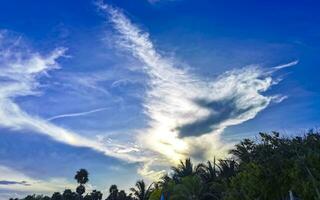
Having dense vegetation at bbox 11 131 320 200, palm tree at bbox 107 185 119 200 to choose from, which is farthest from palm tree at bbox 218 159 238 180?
palm tree at bbox 107 185 119 200

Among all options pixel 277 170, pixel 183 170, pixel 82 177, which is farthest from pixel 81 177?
pixel 277 170

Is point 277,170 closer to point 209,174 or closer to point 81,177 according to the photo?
point 209,174

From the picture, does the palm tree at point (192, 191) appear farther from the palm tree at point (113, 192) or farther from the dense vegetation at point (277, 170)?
the palm tree at point (113, 192)

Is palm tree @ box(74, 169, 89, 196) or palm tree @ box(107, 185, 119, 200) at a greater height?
palm tree @ box(74, 169, 89, 196)

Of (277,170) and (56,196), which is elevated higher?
(56,196)

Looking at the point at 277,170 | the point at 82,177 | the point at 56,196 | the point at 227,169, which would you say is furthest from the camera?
the point at 82,177

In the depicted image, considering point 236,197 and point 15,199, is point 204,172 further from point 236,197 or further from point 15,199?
point 15,199

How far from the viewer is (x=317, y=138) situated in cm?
3428

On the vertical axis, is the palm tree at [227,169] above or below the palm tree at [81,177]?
below

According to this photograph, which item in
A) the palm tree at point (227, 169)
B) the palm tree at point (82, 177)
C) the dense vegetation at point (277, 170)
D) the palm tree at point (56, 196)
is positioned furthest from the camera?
the palm tree at point (82, 177)

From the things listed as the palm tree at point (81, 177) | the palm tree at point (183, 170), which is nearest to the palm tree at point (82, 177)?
the palm tree at point (81, 177)

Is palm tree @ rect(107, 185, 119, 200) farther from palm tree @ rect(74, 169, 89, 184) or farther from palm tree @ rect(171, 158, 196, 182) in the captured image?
palm tree @ rect(171, 158, 196, 182)

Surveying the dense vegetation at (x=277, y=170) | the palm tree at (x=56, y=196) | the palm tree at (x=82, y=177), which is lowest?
the dense vegetation at (x=277, y=170)

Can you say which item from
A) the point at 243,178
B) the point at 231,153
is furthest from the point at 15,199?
the point at 243,178
